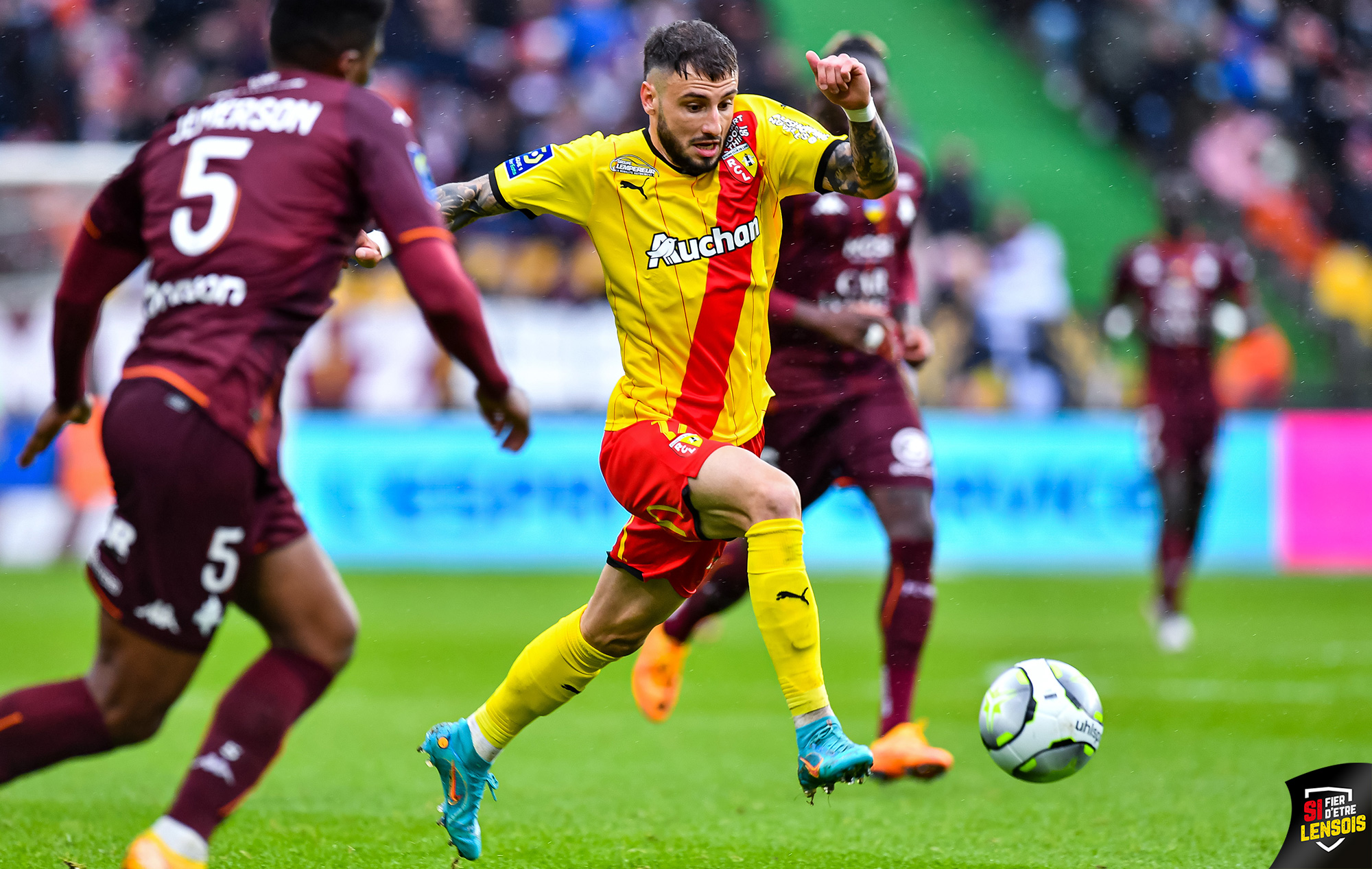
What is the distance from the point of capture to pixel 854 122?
464cm

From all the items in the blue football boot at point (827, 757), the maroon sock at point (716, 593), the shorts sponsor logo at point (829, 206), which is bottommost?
the maroon sock at point (716, 593)

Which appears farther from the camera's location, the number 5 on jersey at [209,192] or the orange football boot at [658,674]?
the orange football boot at [658,674]

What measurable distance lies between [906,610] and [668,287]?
2050mm

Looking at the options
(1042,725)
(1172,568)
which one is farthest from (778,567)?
(1172,568)

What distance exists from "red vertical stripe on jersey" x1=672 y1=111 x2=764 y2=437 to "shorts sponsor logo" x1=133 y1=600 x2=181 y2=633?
5.81 feet

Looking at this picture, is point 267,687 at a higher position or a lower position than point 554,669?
higher

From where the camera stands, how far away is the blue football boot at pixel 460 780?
4688 mm

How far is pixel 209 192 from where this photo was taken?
3.62m

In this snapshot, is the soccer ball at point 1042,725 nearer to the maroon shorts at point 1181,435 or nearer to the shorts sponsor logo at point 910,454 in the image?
the shorts sponsor logo at point 910,454

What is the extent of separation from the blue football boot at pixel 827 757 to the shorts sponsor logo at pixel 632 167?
68.2 inches

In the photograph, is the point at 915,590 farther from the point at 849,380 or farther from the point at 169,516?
the point at 169,516

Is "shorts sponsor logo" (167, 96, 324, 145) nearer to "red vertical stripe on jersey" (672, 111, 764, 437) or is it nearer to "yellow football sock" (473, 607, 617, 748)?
"red vertical stripe on jersey" (672, 111, 764, 437)

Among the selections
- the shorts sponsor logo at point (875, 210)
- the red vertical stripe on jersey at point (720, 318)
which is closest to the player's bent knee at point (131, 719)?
the red vertical stripe on jersey at point (720, 318)

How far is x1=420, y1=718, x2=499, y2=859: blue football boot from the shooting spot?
15.4 feet
